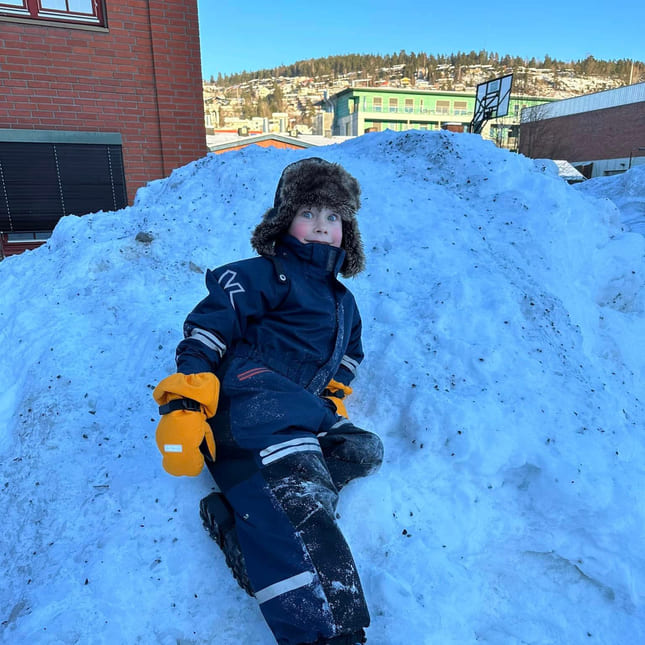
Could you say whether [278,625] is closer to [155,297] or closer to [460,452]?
[460,452]

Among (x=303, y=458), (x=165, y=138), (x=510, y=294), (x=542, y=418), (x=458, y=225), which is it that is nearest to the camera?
(x=303, y=458)

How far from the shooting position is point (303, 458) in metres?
1.82

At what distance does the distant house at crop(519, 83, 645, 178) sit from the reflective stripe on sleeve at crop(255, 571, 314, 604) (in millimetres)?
45405

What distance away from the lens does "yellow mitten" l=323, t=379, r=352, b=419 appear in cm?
241

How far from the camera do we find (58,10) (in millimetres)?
6301

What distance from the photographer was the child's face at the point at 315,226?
7.62ft

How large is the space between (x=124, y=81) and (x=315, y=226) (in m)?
6.05

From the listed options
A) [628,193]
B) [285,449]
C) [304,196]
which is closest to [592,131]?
[628,193]

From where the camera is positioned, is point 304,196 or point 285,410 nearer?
point 285,410

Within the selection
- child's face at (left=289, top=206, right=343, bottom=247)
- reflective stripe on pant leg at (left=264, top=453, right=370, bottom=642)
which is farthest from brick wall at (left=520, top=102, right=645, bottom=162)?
reflective stripe on pant leg at (left=264, top=453, right=370, bottom=642)

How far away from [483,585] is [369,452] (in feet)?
2.68

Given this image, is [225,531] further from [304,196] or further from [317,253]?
[304,196]

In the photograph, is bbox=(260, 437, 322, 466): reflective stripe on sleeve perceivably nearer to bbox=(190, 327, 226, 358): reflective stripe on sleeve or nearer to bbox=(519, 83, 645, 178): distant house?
bbox=(190, 327, 226, 358): reflective stripe on sleeve

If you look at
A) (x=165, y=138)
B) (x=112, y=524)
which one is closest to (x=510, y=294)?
(x=112, y=524)
